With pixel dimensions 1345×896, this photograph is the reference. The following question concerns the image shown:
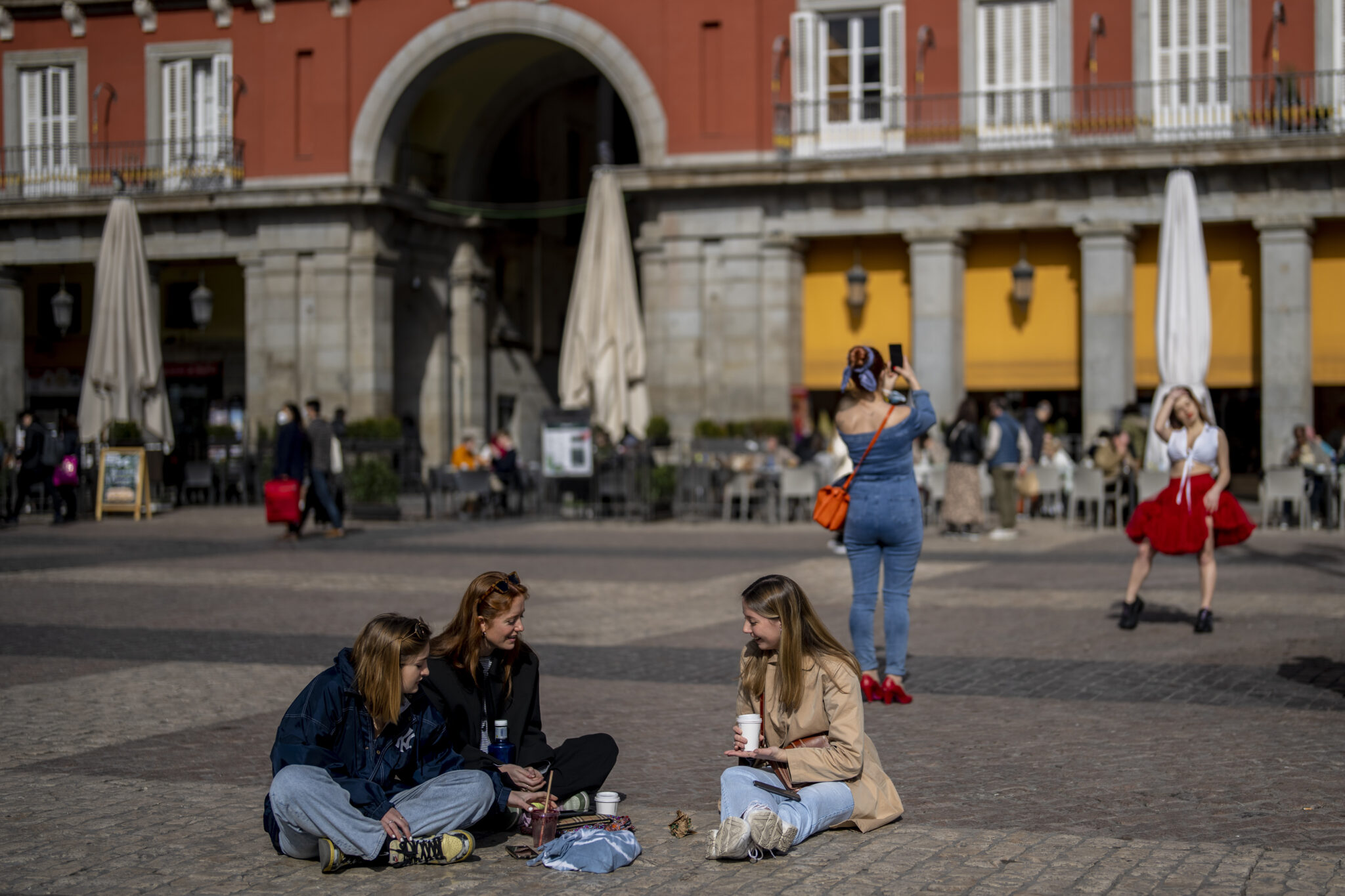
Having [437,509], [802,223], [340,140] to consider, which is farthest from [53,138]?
[802,223]

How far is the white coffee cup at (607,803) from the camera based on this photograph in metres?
5.13

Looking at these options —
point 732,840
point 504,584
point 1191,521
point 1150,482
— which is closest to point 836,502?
point 504,584

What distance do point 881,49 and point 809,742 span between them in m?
22.2

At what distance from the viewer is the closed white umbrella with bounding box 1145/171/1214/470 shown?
18109mm

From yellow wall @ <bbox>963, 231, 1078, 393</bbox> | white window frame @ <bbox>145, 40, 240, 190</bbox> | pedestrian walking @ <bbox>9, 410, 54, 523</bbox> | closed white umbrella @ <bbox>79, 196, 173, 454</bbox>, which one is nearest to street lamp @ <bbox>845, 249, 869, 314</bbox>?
yellow wall @ <bbox>963, 231, 1078, 393</bbox>

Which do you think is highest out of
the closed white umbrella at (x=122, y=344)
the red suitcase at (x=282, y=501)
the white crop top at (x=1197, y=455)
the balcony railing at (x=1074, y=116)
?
the balcony railing at (x=1074, y=116)

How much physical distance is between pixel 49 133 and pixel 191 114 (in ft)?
10.7

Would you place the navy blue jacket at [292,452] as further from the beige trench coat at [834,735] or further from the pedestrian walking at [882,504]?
the beige trench coat at [834,735]

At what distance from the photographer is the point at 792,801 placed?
17.1ft

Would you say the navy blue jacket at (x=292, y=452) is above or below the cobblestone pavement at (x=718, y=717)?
above

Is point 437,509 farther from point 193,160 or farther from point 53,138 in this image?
point 53,138

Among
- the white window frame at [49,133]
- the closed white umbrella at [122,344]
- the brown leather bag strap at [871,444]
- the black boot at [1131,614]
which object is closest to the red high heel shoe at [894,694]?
the brown leather bag strap at [871,444]

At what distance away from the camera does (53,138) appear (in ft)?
100

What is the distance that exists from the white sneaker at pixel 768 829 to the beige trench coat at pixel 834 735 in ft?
0.83
